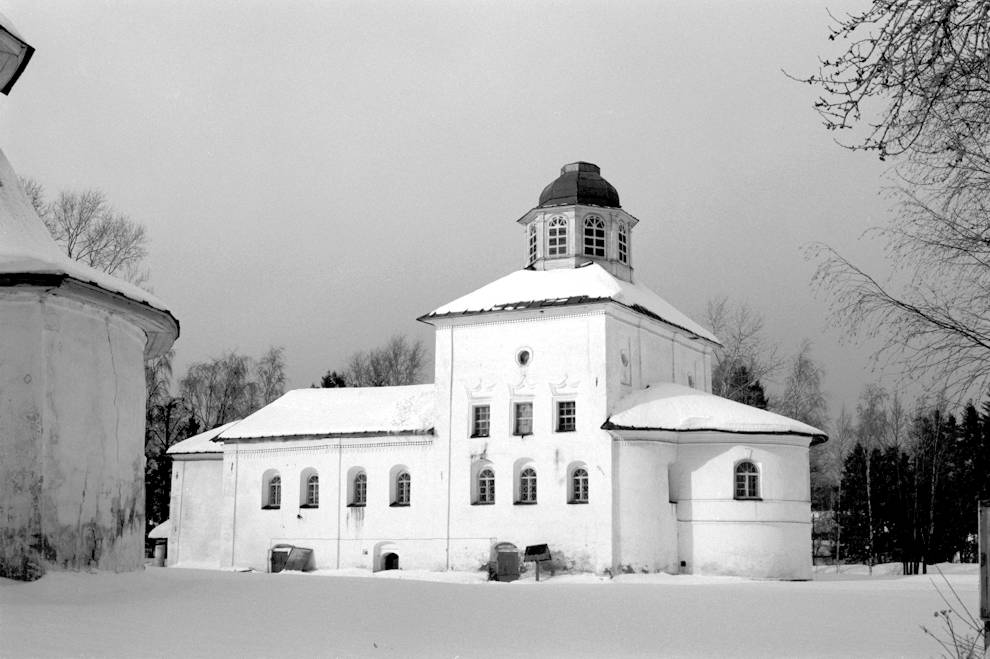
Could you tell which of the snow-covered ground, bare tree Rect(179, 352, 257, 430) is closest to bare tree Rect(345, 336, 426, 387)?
bare tree Rect(179, 352, 257, 430)

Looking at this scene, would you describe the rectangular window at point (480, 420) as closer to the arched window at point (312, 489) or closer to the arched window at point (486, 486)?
the arched window at point (486, 486)

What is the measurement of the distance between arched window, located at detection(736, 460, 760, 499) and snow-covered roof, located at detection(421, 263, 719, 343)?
5586mm

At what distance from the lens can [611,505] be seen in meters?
29.8

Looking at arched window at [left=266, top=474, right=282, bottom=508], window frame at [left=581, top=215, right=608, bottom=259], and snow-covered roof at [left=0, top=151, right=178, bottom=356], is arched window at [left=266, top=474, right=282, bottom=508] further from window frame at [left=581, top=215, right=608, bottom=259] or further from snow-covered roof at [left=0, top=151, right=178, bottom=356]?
snow-covered roof at [left=0, top=151, right=178, bottom=356]

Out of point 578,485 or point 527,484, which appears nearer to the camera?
point 578,485

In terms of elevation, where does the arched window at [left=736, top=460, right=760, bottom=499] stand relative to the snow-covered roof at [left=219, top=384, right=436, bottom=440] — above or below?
below

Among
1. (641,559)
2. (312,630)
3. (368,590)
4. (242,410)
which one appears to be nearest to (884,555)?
(641,559)

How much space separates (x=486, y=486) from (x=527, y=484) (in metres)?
1.30

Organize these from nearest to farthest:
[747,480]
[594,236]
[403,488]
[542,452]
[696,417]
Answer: [747,480] < [696,417] < [542,452] < [403,488] < [594,236]

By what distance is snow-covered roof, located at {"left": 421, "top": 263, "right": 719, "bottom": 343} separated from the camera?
32125 millimetres

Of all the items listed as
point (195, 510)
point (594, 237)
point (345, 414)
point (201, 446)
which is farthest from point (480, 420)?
point (195, 510)

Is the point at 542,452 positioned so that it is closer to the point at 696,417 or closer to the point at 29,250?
the point at 696,417

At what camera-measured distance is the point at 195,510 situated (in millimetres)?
37812

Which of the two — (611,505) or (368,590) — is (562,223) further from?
(368,590)
